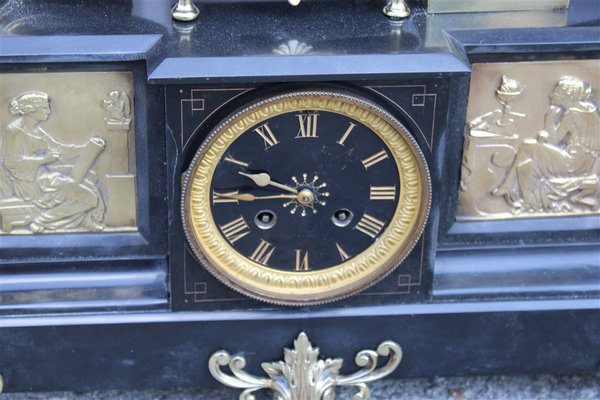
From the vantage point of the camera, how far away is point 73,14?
202 centimetres

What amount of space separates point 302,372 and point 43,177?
63 centimetres

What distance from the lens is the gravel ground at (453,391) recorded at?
7.43ft

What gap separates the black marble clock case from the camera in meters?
1.90

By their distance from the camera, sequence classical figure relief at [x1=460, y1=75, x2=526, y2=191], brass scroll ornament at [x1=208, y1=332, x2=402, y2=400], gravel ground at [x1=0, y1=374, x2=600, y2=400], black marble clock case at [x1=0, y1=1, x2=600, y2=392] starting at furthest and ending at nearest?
gravel ground at [x1=0, y1=374, x2=600, y2=400] < brass scroll ornament at [x1=208, y1=332, x2=402, y2=400] < classical figure relief at [x1=460, y1=75, x2=526, y2=191] < black marble clock case at [x1=0, y1=1, x2=600, y2=392]

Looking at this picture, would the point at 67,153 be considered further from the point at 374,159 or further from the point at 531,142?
the point at 531,142

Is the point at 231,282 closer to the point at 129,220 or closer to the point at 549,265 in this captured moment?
the point at 129,220

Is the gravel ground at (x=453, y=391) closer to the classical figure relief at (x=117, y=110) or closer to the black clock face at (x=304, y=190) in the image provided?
the black clock face at (x=304, y=190)

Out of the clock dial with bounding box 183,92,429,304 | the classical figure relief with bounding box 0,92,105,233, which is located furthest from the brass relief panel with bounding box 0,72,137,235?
the clock dial with bounding box 183,92,429,304

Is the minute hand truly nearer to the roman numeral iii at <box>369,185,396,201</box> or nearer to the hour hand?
the hour hand

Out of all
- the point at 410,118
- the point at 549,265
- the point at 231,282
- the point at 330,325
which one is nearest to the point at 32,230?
the point at 231,282

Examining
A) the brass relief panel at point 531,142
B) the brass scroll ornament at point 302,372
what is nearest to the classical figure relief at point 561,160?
the brass relief panel at point 531,142

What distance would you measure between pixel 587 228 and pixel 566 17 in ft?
1.43

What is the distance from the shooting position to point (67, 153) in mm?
1998

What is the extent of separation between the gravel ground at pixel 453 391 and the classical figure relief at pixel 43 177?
0.40 m
